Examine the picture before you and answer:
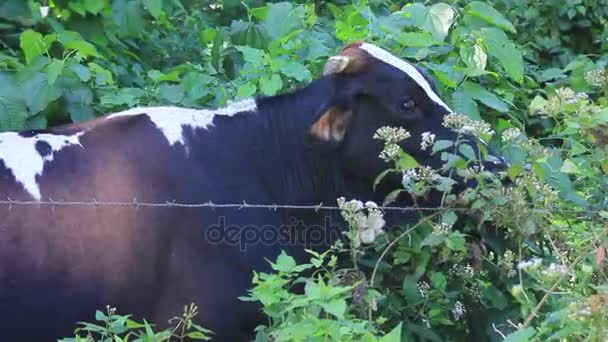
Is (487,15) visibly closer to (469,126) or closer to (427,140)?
(427,140)

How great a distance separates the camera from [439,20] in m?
5.35

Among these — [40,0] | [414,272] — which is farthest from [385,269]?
[40,0]

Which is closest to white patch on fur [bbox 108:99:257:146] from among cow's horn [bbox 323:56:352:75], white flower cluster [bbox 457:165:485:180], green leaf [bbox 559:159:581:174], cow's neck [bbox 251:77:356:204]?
cow's neck [bbox 251:77:356:204]

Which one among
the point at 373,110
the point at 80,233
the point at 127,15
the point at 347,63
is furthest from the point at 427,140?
the point at 127,15

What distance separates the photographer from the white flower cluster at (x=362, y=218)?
380 cm

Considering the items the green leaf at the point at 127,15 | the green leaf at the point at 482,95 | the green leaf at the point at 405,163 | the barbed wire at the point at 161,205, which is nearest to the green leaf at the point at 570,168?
the barbed wire at the point at 161,205

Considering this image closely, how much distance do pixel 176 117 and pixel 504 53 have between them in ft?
5.02

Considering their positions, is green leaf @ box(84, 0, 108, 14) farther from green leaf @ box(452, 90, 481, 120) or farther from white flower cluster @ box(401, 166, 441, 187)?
white flower cluster @ box(401, 166, 441, 187)

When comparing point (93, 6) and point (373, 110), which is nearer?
point (373, 110)

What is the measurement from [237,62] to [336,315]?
294 centimetres

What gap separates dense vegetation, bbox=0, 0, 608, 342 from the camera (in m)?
3.58

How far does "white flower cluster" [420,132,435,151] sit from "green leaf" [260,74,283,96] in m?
0.82

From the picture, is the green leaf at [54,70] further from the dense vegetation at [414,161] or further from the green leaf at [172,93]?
the green leaf at [172,93]

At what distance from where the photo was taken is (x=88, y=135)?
14.8 ft
